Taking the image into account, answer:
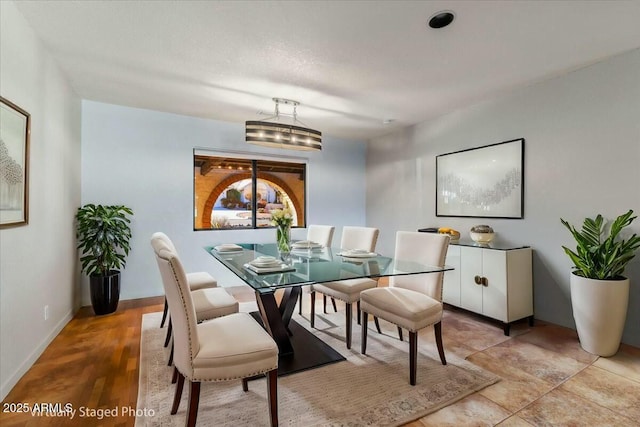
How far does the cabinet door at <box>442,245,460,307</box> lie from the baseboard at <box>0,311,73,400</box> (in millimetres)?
3700

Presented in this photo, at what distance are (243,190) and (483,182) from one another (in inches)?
135

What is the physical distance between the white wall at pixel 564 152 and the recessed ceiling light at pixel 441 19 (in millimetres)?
1726

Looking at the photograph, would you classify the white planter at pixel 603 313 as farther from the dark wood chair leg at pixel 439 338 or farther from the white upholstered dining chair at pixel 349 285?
the white upholstered dining chair at pixel 349 285

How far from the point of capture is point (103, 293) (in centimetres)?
329

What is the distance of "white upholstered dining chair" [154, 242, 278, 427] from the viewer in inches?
57.0

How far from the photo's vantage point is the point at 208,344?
1538mm

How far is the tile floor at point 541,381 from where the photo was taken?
66.9 inches

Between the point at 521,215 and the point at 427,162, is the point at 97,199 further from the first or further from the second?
the point at 521,215

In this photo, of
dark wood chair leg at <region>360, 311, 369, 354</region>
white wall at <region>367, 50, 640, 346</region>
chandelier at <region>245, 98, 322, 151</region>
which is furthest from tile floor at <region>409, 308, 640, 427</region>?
chandelier at <region>245, 98, 322, 151</region>

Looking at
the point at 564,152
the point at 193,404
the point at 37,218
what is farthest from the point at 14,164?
the point at 564,152

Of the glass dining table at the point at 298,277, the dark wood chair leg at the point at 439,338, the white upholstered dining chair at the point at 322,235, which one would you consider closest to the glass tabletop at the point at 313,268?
the glass dining table at the point at 298,277

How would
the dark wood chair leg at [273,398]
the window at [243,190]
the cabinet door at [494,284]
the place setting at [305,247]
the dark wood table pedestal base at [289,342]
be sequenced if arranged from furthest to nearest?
the window at [243,190] → the place setting at [305,247] → the cabinet door at [494,284] → the dark wood table pedestal base at [289,342] → the dark wood chair leg at [273,398]

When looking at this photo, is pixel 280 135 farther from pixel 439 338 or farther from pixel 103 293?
pixel 103 293

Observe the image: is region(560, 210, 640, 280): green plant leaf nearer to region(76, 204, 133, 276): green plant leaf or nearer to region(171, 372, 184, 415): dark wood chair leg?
region(171, 372, 184, 415): dark wood chair leg
